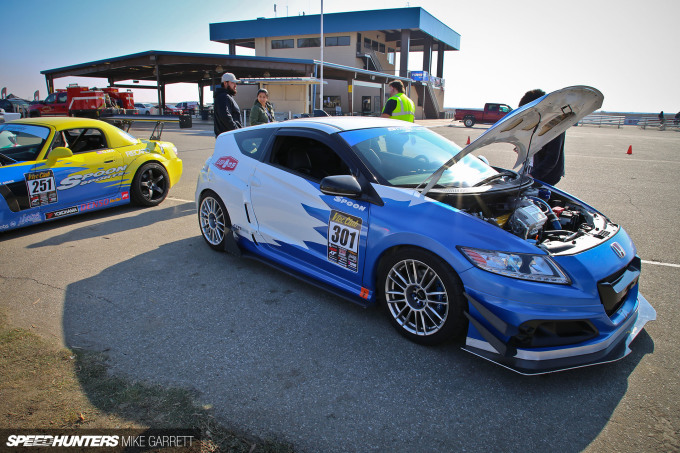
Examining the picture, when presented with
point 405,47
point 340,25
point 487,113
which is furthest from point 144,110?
point 487,113

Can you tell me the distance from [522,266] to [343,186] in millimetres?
1344

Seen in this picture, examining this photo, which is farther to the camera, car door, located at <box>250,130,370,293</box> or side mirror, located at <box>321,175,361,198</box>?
car door, located at <box>250,130,370,293</box>

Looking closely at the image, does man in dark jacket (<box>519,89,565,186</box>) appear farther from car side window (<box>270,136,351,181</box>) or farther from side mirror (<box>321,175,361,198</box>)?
side mirror (<box>321,175,361,198</box>)

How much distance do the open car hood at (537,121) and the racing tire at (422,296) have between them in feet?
1.76

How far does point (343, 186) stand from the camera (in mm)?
3148

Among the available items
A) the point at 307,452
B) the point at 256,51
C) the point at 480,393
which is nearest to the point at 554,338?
the point at 480,393

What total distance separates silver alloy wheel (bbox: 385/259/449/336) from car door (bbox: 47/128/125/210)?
503cm

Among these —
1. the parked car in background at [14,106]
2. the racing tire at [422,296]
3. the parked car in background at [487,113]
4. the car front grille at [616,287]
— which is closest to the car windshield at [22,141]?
the racing tire at [422,296]

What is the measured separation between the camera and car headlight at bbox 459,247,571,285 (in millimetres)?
2521

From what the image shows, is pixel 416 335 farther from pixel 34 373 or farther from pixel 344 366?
pixel 34 373

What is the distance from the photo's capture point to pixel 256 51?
49906 mm

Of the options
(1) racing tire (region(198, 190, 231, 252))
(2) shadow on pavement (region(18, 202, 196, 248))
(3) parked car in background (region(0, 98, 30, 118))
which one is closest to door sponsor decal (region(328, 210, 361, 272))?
(1) racing tire (region(198, 190, 231, 252))

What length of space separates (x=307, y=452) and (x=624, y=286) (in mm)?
2261

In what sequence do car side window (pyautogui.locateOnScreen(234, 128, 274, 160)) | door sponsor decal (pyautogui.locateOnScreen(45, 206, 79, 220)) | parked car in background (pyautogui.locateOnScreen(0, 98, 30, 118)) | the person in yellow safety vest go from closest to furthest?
car side window (pyautogui.locateOnScreen(234, 128, 274, 160)), door sponsor decal (pyautogui.locateOnScreen(45, 206, 79, 220)), the person in yellow safety vest, parked car in background (pyautogui.locateOnScreen(0, 98, 30, 118))
